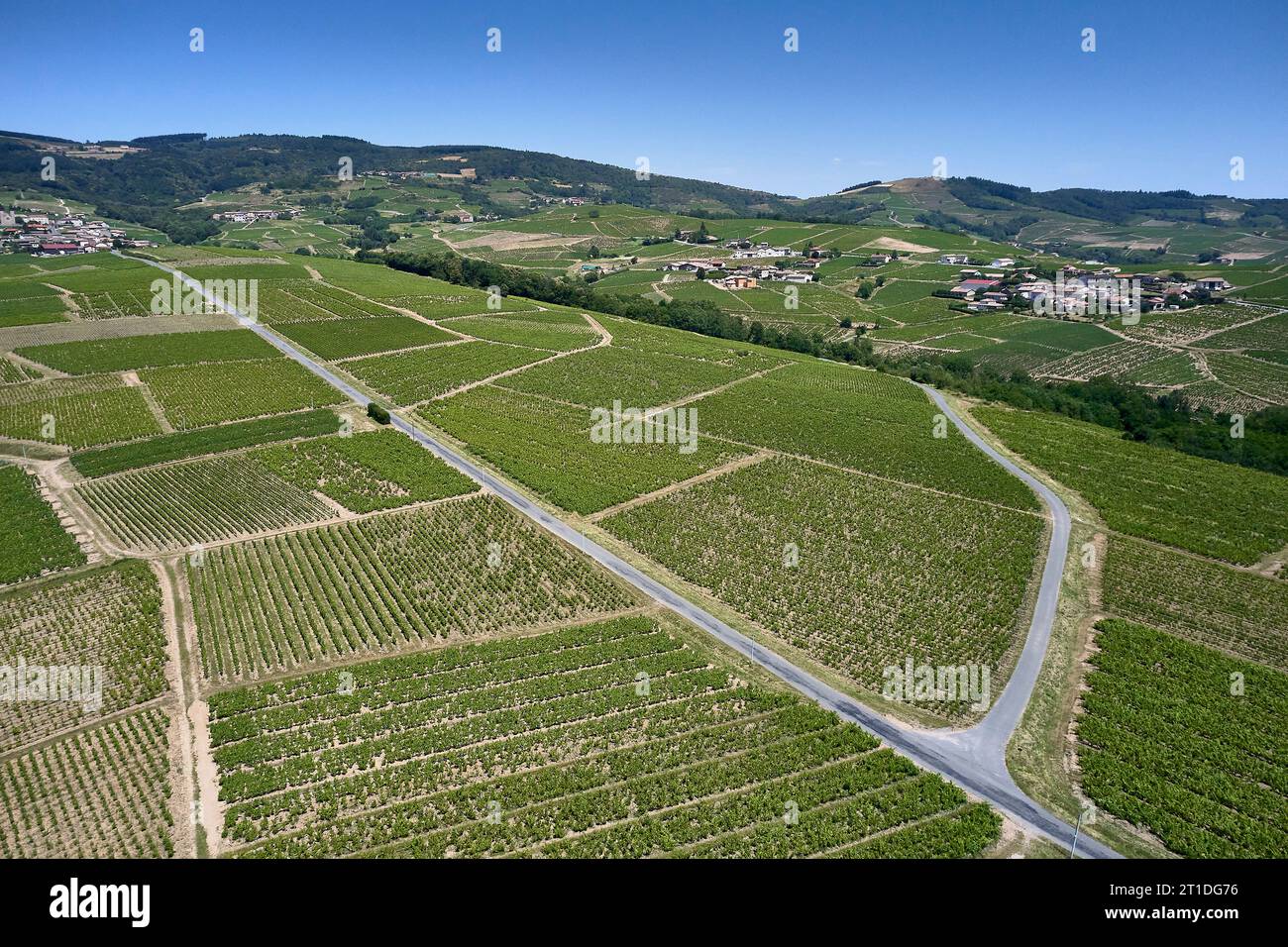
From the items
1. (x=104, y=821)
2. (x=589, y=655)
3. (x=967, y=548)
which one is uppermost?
(x=967, y=548)

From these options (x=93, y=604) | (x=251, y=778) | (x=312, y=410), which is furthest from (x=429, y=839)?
(x=312, y=410)

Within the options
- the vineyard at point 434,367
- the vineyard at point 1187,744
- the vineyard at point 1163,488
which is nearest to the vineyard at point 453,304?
the vineyard at point 434,367

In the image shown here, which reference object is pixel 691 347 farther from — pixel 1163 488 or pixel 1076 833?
pixel 1076 833

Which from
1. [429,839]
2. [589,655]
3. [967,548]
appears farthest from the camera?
[967,548]

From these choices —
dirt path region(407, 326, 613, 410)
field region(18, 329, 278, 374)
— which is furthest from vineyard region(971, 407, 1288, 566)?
field region(18, 329, 278, 374)

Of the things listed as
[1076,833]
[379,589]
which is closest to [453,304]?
[379,589]

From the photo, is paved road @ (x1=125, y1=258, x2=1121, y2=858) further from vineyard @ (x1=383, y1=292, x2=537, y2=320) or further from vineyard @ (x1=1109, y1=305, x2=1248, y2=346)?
vineyard @ (x1=1109, y1=305, x2=1248, y2=346)

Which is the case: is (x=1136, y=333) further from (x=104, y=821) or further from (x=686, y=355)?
(x=104, y=821)
